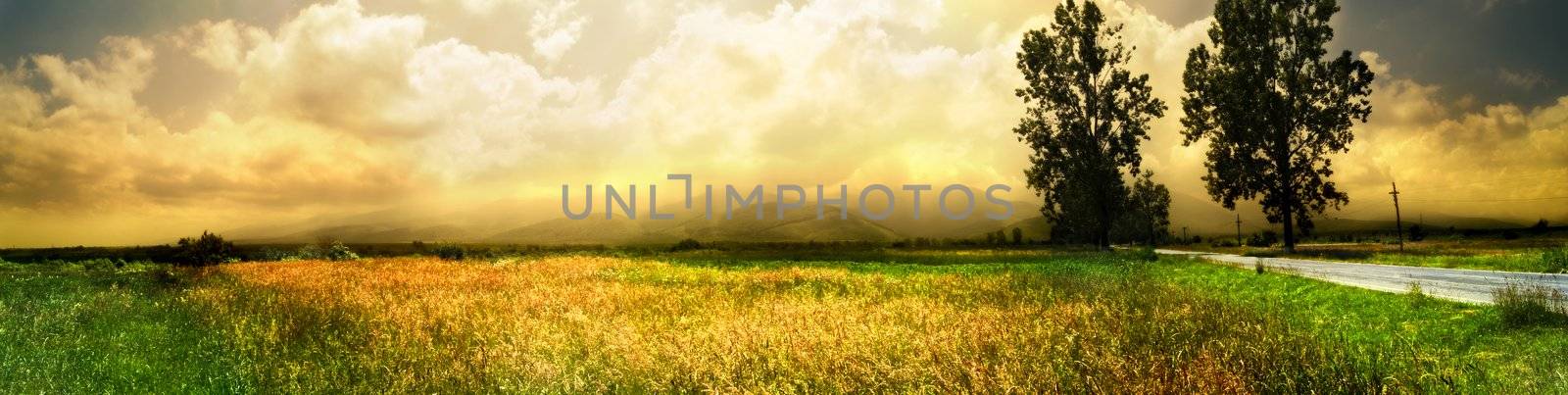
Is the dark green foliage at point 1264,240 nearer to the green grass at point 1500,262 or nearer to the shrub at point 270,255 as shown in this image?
the green grass at point 1500,262

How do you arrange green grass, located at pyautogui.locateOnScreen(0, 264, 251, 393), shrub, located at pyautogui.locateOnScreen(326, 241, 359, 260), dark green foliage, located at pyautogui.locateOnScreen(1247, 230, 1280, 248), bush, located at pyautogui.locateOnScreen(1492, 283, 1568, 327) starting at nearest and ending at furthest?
green grass, located at pyautogui.locateOnScreen(0, 264, 251, 393) → bush, located at pyautogui.locateOnScreen(1492, 283, 1568, 327) → shrub, located at pyautogui.locateOnScreen(326, 241, 359, 260) → dark green foliage, located at pyautogui.locateOnScreen(1247, 230, 1280, 248)

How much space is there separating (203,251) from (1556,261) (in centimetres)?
5227

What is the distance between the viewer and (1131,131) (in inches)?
1907

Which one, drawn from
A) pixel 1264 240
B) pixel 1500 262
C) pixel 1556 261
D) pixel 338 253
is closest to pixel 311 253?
pixel 338 253

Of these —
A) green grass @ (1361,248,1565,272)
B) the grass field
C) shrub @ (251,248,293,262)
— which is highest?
shrub @ (251,248,293,262)

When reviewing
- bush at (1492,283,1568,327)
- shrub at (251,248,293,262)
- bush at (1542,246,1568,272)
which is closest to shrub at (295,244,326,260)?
shrub at (251,248,293,262)

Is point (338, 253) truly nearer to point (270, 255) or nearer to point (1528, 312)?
point (270, 255)

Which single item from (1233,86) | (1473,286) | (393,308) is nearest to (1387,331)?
(1473,286)

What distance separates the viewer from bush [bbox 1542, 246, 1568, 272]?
22.8 m

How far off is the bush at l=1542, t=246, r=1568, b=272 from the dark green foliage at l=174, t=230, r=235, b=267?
5017cm

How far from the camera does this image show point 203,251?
33094 millimetres

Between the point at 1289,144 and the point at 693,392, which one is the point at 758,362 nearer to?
the point at 693,392

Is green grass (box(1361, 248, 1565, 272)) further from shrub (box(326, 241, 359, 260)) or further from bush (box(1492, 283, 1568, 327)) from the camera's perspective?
shrub (box(326, 241, 359, 260))

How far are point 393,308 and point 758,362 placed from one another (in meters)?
8.00
